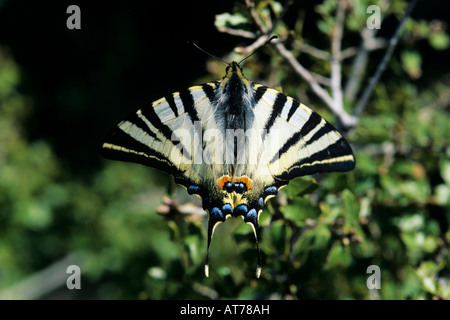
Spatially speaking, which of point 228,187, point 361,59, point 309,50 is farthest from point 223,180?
point 361,59

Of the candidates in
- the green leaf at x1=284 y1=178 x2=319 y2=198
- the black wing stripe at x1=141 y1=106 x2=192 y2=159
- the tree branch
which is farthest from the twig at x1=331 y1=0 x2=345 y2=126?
the black wing stripe at x1=141 y1=106 x2=192 y2=159

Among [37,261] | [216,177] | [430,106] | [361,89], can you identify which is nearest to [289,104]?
[216,177]

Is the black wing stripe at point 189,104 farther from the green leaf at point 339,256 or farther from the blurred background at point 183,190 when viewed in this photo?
the green leaf at point 339,256

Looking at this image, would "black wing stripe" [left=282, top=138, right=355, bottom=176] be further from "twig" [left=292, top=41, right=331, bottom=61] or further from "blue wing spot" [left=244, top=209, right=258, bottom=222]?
"twig" [left=292, top=41, right=331, bottom=61]

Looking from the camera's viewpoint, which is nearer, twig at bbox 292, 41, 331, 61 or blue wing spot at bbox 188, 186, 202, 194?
blue wing spot at bbox 188, 186, 202, 194

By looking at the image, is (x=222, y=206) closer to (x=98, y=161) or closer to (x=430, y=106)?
(x=430, y=106)
